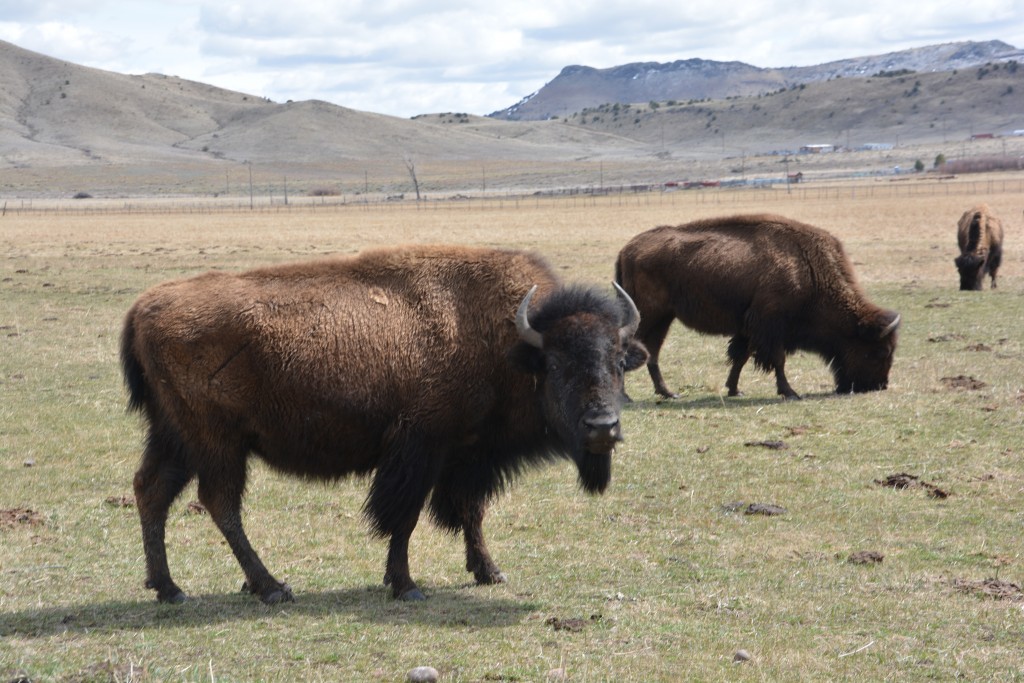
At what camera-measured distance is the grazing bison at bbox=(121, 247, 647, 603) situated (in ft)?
24.6

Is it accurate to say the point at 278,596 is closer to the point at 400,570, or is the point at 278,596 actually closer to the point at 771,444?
the point at 400,570

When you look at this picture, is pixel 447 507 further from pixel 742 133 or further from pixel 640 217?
pixel 742 133

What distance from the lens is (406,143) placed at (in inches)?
7456

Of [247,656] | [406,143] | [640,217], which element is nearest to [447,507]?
[247,656]

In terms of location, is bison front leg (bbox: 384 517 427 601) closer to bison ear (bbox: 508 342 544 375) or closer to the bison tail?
bison ear (bbox: 508 342 544 375)

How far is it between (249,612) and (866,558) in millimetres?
4122

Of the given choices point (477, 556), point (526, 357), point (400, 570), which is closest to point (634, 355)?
point (526, 357)

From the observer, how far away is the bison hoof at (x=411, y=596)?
7.46 m

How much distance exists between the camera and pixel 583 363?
7.36 m

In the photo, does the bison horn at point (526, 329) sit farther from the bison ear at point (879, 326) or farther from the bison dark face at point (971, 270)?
the bison dark face at point (971, 270)

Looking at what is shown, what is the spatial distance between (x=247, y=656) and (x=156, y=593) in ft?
5.30

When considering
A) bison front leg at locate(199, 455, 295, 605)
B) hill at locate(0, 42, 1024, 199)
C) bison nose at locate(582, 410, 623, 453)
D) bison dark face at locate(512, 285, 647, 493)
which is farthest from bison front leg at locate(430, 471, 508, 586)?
hill at locate(0, 42, 1024, 199)

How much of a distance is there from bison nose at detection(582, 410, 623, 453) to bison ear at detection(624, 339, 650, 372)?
2.22 feet

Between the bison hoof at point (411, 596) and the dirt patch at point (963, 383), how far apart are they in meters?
8.97
